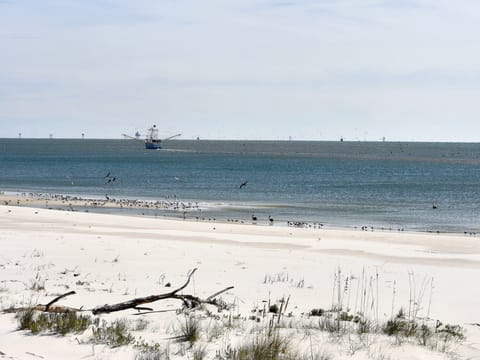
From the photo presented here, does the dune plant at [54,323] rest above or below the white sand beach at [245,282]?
above

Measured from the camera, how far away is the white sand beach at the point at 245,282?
850 cm

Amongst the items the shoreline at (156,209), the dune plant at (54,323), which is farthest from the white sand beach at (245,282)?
the shoreline at (156,209)

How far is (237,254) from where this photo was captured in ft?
64.0

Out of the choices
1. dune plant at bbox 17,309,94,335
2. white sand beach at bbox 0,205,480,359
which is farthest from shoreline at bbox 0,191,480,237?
dune plant at bbox 17,309,94,335

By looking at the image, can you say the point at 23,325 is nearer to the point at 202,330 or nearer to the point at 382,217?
the point at 202,330

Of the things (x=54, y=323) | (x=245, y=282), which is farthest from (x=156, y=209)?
(x=54, y=323)

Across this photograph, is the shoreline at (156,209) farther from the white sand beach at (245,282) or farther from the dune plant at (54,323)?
the dune plant at (54,323)

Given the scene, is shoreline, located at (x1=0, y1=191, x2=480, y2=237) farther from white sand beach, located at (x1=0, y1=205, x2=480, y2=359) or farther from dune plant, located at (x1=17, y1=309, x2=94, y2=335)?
dune plant, located at (x1=17, y1=309, x2=94, y2=335)

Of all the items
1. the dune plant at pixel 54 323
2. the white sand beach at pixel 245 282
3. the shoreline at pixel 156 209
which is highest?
the dune plant at pixel 54 323

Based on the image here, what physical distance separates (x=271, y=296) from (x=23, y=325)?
5311 mm

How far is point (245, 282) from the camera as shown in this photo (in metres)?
14.5

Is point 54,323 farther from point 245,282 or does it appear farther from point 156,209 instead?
point 156,209

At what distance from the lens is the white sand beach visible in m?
8.50

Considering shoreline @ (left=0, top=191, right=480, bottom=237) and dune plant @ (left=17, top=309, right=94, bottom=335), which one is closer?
dune plant @ (left=17, top=309, right=94, bottom=335)
